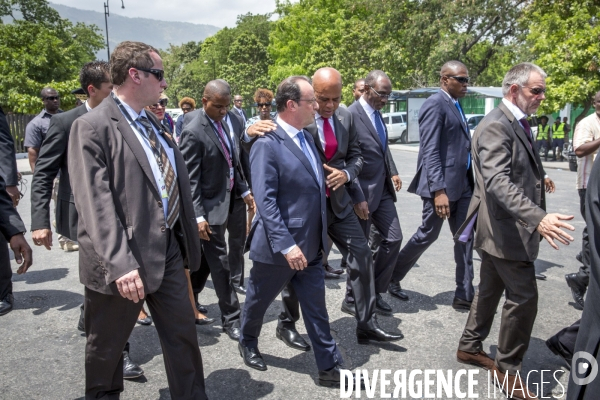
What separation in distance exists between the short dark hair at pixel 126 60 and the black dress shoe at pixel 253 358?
2061 millimetres

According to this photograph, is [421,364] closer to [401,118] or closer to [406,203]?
[406,203]

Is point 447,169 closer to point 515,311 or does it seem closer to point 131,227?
point 515,311

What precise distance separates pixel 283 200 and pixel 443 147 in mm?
2032

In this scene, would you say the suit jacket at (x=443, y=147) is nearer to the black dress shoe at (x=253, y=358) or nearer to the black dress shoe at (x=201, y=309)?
the black dress shoe at (x=253, y=358)

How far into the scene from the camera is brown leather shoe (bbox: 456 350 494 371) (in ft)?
12.4

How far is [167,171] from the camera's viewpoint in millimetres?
2898

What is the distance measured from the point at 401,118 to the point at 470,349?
27.6 m

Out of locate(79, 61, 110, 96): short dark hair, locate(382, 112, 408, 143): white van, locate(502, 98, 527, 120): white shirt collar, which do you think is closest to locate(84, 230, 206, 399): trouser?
locate(79, 61, 110, 96): short dark hair

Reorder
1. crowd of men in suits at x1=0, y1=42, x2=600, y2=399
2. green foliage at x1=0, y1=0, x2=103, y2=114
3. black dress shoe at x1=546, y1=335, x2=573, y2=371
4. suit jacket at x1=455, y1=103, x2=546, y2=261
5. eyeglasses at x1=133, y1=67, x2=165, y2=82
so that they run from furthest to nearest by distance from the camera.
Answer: green foliage at x1=0, y1=0, x2=103, y2=114 → black dress shoe at x1=546, y1=335, x2=573, y2=371 → suit jacket at x1=455, y1=103, x2=546, y2=261 → eyeglasses at x1=133, y1=67, x2=165, y2=82 → crowd of men in suits at x1=0, y1=42, x2=600, y2=399

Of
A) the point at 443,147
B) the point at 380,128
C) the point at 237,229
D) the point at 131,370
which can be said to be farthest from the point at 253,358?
the point at 443,147

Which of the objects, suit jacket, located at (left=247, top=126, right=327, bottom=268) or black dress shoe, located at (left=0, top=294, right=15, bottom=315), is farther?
black dress shoe, located at (left=0, top=294, right=15, bottom=315)

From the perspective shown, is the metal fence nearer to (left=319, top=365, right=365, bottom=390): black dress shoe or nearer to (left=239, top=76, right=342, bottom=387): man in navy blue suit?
(left=239, top=76, right=342, bottom=387): man in navy blue suit

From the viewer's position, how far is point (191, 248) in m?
3.08

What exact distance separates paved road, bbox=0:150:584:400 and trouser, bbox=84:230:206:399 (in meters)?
0.55
